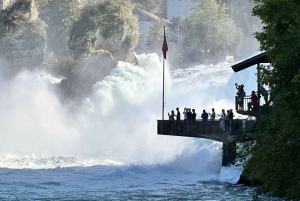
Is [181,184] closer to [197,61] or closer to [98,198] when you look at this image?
[98,198]

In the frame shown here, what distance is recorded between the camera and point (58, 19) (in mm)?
132250

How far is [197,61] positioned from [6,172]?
3627 inches

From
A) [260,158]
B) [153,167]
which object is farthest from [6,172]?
[260,158]

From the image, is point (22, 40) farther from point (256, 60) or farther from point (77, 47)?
point (256, 60)

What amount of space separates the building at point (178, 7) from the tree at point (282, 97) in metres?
144

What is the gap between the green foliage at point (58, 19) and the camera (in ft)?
405

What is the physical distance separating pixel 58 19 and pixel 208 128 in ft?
267

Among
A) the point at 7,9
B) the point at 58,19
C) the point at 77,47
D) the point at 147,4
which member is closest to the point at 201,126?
the point at 77,47

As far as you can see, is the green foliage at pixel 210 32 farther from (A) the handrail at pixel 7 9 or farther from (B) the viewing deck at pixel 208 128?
(B) the viewing deck at pixel 208 128

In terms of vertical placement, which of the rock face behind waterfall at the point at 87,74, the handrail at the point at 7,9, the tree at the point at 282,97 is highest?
the handrail at the point at 7,9

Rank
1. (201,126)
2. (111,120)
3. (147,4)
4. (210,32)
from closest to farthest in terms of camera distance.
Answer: (201,126), (111,120), (210,32), (147,4)

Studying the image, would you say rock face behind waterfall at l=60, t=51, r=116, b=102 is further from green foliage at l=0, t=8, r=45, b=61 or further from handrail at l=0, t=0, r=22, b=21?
handrail at l=0, t=0, r=22, b=21

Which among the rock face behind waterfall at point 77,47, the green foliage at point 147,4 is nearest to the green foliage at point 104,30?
the rock face behind waterfall at point 77,47

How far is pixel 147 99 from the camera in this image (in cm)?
9569
